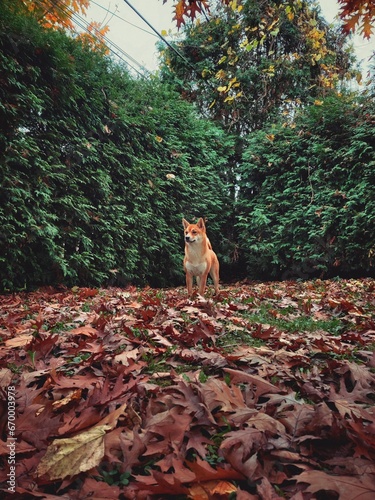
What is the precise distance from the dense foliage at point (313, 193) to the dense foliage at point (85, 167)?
222 cm

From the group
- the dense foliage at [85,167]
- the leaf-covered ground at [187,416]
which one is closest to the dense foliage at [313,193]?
the dense foliage at [85,167]

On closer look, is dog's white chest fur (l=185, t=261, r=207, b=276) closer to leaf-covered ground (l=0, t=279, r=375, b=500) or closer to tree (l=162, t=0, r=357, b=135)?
leaf-covered ground (l=0, t=279, r=375, b=500)

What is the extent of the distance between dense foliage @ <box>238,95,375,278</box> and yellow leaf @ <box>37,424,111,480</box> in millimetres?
8233

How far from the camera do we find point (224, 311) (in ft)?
10.7

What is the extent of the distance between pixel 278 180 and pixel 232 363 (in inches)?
355

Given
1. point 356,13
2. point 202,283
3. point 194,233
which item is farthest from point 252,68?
point 356,13

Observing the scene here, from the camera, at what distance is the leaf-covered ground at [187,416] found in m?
0.84

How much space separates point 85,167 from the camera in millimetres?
6203

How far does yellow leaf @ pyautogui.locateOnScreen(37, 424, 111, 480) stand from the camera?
88 cm

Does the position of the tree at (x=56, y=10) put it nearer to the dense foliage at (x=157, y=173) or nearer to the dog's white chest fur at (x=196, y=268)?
the dense foliage at (x=157, y=173)

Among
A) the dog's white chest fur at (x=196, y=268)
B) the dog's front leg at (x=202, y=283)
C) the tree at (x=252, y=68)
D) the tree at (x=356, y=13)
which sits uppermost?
the tree at (x=252, y=68)

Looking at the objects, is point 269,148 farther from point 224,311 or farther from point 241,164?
point 224,311

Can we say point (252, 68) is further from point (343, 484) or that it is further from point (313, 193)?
point (343, 484)

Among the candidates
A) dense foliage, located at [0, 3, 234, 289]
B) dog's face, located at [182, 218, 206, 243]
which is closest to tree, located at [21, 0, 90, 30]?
dense foliage, located at [0, 3, 234, 289]
